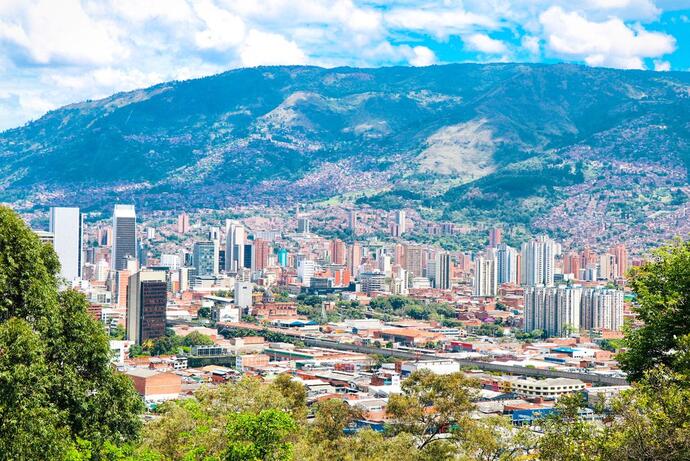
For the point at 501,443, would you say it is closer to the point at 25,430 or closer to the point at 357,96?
the point at 25,430

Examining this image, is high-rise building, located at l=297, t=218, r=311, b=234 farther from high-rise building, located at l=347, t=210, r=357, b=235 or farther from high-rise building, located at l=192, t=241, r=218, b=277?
high-rise building, located at l=192, t=241, r=218, b=277

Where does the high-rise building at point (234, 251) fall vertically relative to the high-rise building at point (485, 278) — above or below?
above

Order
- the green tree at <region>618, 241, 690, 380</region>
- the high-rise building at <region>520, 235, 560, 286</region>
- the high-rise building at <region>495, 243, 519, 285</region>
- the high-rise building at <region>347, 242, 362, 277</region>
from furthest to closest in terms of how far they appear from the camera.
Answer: the high-rise building at <region>347, 242, 362, 277</region>
the high-rise building at <region>495, 243, 519, 285</region>
the high-rise building at <region>520, 235, 560, 286</region>
the green tree at <region>618, 241, 690, 380</region>

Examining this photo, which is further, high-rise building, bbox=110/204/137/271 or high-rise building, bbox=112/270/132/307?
high-rise building, bbox=110/204/137/271

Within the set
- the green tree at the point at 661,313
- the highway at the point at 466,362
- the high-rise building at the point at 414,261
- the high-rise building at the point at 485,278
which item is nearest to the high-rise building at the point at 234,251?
the high-rise building at the point at 414,261

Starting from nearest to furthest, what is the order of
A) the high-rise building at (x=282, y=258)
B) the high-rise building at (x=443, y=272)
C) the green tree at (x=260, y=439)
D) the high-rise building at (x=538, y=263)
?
the green tree at (x=260, y=439)
the high-rise building at (x=538, y=263)
the high-rise building at (x=443, y=272)
the high-rise building at (x=282, y=258)

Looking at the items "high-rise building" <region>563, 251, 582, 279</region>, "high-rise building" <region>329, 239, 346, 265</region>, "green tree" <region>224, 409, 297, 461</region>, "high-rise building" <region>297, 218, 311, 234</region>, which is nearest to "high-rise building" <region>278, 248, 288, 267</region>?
"high-rise building" <region>329, 239, 346, 265</region>

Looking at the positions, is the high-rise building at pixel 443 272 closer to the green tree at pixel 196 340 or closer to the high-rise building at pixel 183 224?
the green tree at pixel 196 340
